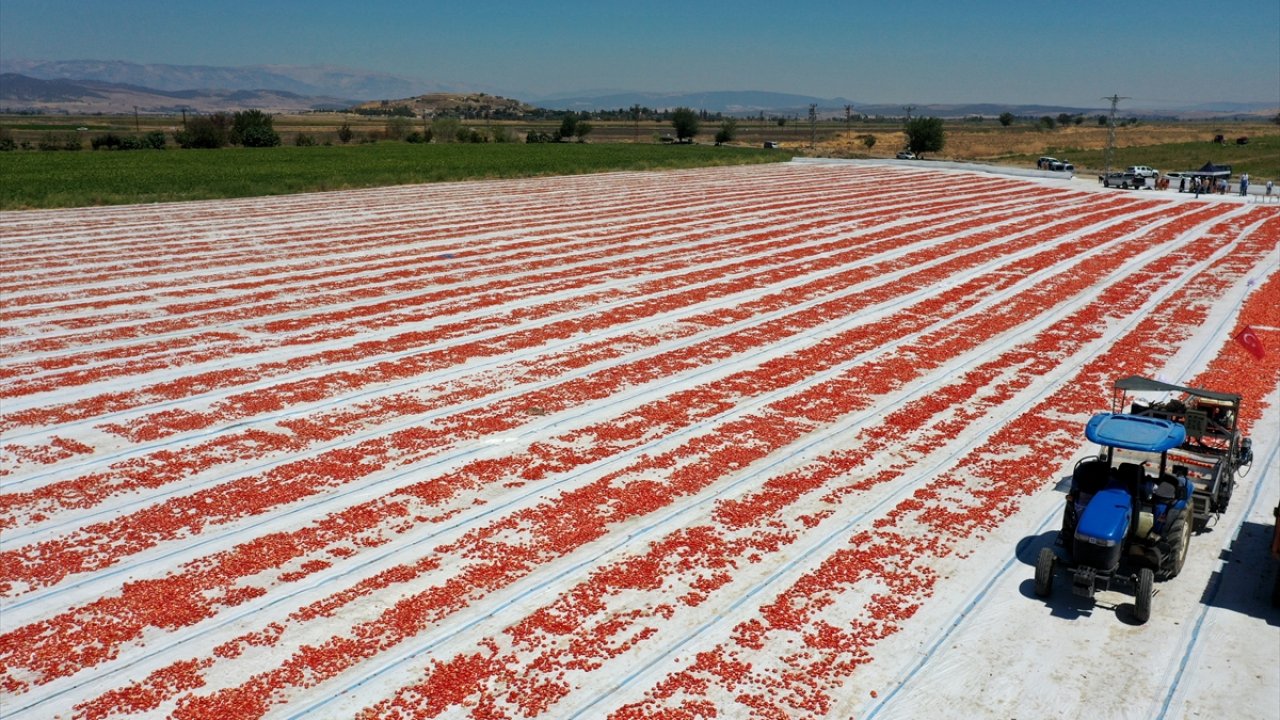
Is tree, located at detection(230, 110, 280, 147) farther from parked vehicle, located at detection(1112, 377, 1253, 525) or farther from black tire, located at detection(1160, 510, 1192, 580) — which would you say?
black tire, located at detection(1160, 510, 1192, 580)

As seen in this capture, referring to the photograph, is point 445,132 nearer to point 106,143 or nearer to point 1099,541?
point 106,143

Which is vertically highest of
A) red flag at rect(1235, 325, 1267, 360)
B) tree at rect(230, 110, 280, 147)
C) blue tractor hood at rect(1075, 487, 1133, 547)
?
tree at rect(230, 110, 280, 147)

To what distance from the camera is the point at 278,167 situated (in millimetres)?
57812

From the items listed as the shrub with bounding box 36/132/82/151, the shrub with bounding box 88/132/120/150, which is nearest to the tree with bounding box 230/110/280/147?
the shrub with bounding box 88/132/120/150

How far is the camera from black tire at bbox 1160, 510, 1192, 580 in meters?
8.68

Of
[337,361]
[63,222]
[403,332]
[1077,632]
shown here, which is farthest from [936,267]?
[63,222]

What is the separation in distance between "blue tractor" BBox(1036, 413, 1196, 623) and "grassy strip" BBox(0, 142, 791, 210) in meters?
43.7

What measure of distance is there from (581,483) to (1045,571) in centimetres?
564

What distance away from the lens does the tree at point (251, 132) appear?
84875 millimetres

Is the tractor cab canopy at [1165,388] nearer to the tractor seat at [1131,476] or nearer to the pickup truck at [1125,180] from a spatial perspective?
the tractor seat at [1131,476]

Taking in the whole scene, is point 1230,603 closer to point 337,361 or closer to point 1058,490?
point 1058,490

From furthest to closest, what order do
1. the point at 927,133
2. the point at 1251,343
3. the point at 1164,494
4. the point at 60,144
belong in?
the point at 927,133 → the point at 60,144 → the point at 1251,343 → the point at 1164,494

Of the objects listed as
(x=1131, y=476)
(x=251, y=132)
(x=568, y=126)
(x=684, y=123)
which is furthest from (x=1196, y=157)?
(x=251, y=132)

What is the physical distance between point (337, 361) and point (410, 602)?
9143 mm
